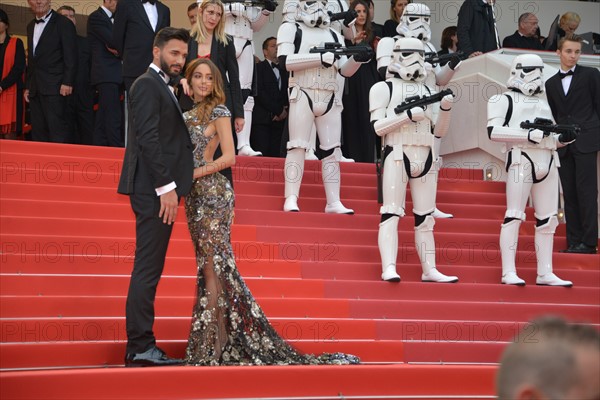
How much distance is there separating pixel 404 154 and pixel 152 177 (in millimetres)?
2834

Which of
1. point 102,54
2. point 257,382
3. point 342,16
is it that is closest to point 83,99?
point 102,54

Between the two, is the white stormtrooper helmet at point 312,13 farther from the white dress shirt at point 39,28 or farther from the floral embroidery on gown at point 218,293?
the floral embroidery on gown at point 218,293

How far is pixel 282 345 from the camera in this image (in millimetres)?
5566

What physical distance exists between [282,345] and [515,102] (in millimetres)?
3403

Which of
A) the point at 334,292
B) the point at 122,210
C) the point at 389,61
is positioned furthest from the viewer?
the point at 389,61

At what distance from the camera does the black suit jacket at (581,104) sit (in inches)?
354

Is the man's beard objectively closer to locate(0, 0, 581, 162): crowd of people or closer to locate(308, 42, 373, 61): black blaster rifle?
locate(0, 0, 581, 162): crowd of people

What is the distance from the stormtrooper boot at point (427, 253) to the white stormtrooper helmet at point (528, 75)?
135cm

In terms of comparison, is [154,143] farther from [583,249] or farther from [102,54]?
[583,249]

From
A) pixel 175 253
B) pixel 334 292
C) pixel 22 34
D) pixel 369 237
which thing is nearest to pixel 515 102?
pixel 369 237

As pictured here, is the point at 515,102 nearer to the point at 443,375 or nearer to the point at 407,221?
the point at 407,221

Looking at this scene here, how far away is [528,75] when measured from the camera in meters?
7.95

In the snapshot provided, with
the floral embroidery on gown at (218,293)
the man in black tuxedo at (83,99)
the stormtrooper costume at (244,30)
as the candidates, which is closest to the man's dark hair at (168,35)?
the floral embroidery on gown at (218,293)

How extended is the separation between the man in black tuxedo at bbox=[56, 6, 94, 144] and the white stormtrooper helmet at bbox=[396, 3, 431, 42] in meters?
3.85
